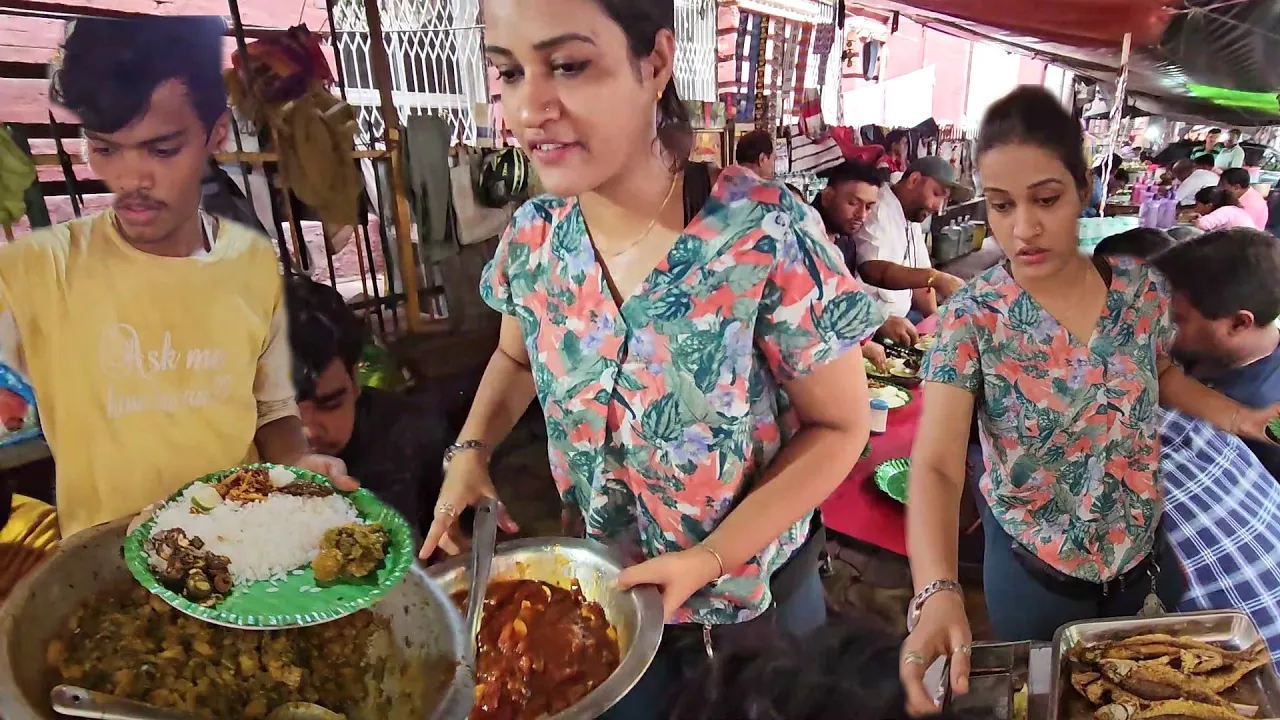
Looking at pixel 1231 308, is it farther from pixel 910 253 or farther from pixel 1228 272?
pixel 910 253

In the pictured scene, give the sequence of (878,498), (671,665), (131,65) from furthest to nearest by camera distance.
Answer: (671,665) → (878,498) → (131,65)

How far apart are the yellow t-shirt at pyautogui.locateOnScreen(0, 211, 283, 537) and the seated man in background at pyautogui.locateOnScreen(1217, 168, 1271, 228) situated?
3.84 ft

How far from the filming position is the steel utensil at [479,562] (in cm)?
98

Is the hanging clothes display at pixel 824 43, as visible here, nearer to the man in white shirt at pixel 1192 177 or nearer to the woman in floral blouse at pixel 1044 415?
the woman in floral blouse at pixel 1044 415

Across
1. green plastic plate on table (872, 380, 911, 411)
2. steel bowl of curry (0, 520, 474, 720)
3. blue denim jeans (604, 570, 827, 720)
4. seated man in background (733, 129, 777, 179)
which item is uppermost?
seated man in background (733, 129, 777, 179)

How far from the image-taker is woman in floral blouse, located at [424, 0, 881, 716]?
2.89 feet

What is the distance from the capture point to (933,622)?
104 cm

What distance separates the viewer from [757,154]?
1002mm

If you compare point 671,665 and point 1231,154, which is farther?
point 671,665

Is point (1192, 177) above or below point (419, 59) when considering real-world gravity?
below

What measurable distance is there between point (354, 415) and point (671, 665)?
1.91 feet

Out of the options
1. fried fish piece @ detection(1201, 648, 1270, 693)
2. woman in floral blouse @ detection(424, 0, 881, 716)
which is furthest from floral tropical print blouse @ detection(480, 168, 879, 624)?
fried fish piece @ detection(1201, 648, 1270, 693)

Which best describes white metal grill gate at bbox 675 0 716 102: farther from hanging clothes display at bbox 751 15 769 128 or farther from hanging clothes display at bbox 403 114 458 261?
hanging clothes display at bbox 403 114 458 261

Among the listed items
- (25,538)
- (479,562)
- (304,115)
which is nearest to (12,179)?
(304,115)
